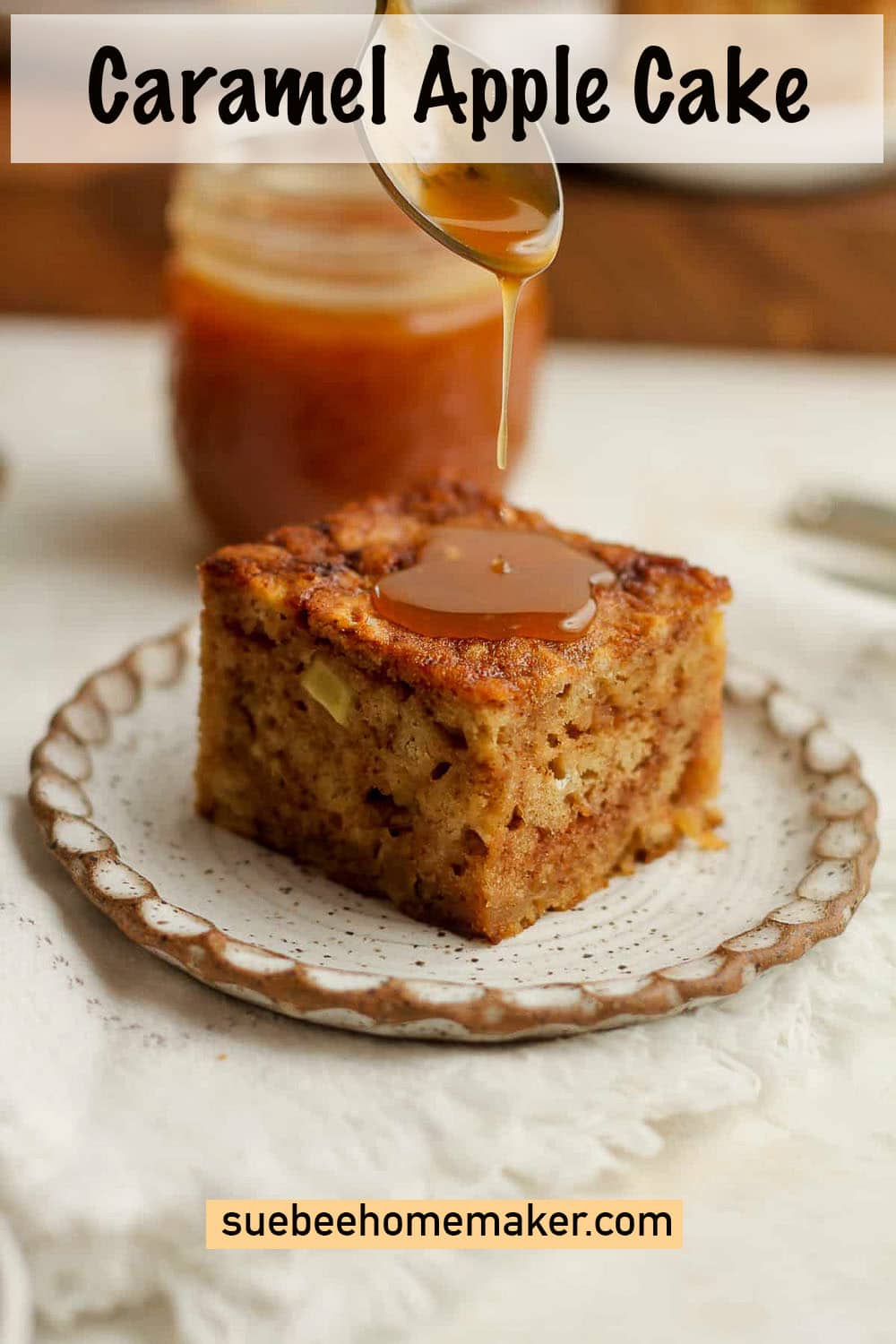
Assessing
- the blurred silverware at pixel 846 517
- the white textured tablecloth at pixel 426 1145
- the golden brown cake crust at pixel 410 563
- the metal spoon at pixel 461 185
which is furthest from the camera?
the blurred silverware at pixel 846 517

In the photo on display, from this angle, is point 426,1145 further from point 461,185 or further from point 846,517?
point 846,517

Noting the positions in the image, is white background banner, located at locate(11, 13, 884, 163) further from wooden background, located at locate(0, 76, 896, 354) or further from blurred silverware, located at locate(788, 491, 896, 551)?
blurred silverware, located at locate(788, 491, 896, 551)

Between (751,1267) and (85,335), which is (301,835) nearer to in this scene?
(751,1267)

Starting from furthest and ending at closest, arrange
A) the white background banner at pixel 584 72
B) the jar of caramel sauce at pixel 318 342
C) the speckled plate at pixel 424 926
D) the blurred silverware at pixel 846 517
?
the white background banner at pixel 584 72, the blurred silverware at pixel 846 517, the jar of caramel sauce at pixel 318 342, the speckled plate at pixel 424 926

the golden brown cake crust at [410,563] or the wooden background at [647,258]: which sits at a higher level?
the wooden background at [647,258]

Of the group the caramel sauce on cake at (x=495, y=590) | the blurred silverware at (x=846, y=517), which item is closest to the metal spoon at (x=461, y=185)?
the caramel sauce on cake at (x=495, y=590)

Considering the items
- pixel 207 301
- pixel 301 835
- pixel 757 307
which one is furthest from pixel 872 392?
pixel 301 835

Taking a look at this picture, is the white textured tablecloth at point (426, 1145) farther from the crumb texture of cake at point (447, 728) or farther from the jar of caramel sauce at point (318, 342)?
the jar of caramel sauce at point (318, 342)
